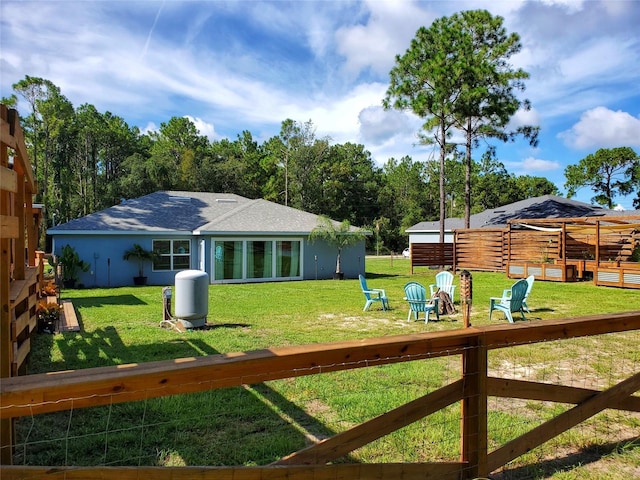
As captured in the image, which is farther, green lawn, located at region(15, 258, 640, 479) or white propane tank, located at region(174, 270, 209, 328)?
white propane tank, located at region(174, 270, 209, 328)

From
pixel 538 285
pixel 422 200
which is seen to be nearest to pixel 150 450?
pixel 538 285

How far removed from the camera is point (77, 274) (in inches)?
629

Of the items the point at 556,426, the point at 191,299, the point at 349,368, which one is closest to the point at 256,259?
the point at 191,299

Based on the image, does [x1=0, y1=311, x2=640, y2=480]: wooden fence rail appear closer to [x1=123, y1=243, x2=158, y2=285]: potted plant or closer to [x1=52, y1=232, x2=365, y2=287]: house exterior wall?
[x1=52, y1=232, x2=365, y2=287]: house exterior wall

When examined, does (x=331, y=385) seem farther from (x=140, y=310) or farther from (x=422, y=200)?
(x=422, y=200)

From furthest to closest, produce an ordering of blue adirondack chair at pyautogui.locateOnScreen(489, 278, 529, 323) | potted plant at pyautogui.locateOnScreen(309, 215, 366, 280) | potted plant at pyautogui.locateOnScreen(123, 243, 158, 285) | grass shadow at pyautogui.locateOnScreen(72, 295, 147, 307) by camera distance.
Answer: potted plant at pyautogui.locateOnScreen(309, 215, 366, 280) < potted plant at pyautogui.locateOnScreen(123, 243, 158, 285) < grass shadow at pyautogui.locateOnScreen(72, 295, 147, 307) < blue adirondack chair at pyautogui.locateOnScreen(489, 278, 529, 323)

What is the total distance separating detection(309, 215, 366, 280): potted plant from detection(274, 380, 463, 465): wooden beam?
16.6 m

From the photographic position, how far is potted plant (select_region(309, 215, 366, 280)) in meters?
19.1

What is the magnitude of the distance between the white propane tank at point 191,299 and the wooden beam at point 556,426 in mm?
6551

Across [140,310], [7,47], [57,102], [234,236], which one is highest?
[57,102]

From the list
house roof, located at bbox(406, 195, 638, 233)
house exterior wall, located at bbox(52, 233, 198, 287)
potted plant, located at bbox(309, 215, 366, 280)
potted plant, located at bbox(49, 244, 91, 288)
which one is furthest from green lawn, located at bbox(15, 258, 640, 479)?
house roof, located at bbox(406, 195, 638, 233)

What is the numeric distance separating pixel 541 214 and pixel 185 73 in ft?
74.4

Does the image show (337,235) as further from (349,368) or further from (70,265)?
(349,368)

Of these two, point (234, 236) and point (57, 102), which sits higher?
point (57, 102)
